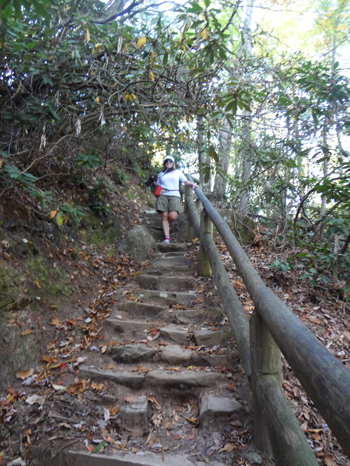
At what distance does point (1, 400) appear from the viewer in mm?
2379

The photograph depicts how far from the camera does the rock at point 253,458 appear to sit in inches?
70.4

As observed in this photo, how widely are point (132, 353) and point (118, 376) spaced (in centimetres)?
31

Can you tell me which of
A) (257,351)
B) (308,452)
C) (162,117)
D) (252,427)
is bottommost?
(252,427)

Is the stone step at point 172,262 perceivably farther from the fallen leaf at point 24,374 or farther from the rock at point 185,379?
the fallen leaf at point 24,374

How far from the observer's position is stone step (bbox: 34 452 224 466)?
1920 mm

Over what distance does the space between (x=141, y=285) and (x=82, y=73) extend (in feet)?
9.67

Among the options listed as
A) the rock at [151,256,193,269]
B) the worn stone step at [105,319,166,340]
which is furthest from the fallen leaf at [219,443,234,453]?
the rock at [151,256,193,269]

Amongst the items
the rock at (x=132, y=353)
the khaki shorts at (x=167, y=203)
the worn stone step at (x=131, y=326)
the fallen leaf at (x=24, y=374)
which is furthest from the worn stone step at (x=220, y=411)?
the khaki shorts at (x=167, y=203)

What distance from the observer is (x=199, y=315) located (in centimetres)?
343

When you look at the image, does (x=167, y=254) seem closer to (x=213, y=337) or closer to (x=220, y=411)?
(x=213, y=337)

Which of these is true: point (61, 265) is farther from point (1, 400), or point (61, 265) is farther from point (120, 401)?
point (120, 401)

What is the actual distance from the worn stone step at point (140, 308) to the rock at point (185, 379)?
109cm

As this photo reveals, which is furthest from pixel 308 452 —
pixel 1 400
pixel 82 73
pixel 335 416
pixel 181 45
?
pixel 82 73

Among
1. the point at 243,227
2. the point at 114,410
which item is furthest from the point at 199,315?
the point at 243,227
